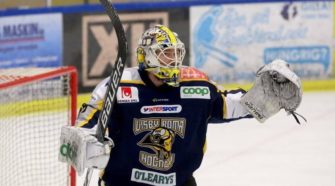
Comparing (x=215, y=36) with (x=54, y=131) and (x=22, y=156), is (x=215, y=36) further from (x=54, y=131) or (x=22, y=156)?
(x=22, y=156)

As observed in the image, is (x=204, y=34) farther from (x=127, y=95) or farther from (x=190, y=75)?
(x=127, y=95)

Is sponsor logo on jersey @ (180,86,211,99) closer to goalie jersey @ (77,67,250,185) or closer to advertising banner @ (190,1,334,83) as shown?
goalie jersey @ (77,67,250,185)

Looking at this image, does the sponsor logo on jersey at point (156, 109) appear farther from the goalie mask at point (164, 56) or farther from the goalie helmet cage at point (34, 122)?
the goalie helmet cage at point (34, 122)

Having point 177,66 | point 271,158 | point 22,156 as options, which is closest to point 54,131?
point 22,156

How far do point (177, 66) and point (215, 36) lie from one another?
5.25 metres

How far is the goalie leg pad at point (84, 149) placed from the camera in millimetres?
3117

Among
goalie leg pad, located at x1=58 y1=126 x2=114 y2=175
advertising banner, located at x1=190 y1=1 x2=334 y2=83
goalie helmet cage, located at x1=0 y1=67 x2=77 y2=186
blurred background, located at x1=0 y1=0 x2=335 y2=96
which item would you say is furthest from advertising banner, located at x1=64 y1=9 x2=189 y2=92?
goalie leg pad, located at x1=58 y1=126 x2=114 y2=175

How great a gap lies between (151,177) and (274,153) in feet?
10.2

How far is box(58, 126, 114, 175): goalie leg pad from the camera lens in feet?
10.2

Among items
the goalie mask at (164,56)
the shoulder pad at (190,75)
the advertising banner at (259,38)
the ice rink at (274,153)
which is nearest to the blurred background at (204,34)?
the advertising banner at (259,38)

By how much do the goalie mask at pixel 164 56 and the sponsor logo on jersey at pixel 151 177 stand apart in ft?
1.23

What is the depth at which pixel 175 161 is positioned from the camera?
3.56 metres

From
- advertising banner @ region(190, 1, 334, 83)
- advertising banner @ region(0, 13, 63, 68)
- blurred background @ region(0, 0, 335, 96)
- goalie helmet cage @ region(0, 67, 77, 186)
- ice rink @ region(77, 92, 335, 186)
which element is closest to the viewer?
goalie helmet cage @ region(0, 67, 77, 186)

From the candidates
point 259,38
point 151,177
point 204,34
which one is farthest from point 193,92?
point 259,38
